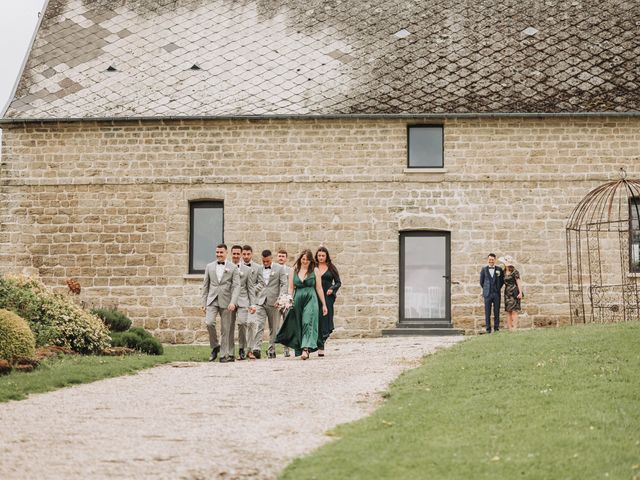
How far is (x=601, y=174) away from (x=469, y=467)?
15455 millimetres

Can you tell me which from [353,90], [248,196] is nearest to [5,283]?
[248,196]

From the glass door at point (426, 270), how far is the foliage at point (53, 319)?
7.42 m

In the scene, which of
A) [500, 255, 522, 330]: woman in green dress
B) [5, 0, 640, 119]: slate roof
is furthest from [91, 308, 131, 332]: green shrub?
[500, 255, 522, 330]: woman in green dress

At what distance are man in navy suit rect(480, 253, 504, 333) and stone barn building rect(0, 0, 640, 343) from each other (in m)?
1.11

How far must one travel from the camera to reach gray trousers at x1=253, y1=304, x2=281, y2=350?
1616 centimetres

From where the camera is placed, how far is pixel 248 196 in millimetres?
22234

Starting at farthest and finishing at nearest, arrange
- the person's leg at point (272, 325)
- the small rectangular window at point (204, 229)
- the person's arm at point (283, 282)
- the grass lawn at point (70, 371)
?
the small rectangular window at point (204, 229) → the person's arm at point (283, 282) → the person's leg at point (272, 325) → the grass lawn at point (70, 371)

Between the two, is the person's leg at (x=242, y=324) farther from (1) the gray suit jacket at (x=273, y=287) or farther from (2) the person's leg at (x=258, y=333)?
(1) the gray suit jacket at (x=273, y=287)

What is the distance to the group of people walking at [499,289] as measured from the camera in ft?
66.3

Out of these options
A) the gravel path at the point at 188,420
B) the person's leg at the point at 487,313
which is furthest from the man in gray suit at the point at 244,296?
the person's leg at the point at 487,313

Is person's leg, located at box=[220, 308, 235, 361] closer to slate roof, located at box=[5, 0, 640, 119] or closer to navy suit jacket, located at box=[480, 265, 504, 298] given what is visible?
navy suit jacket, located at box=[480, 265, 504, 298]

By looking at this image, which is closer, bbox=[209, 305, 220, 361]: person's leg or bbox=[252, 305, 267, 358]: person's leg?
bbox=[209, 305, 220, 361]: person's leg

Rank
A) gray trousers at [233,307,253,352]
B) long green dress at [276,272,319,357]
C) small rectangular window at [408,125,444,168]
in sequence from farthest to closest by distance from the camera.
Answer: small rectangular window at [408,125,444,168] < gray trousers at [233,307,253,352] < long green dress at [276,272,319,357]

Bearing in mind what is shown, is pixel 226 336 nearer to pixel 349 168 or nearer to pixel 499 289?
pixel 499 289
